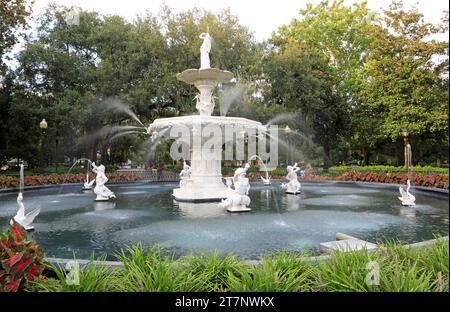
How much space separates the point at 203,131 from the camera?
43.2 feet

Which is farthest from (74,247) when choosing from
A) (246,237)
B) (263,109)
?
(263,109)

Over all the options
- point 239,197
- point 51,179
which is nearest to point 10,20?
point 51,179

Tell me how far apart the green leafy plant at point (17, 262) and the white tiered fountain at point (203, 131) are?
8.74 m

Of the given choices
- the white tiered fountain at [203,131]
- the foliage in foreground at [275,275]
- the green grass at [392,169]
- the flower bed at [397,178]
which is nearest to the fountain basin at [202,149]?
the white tiered fountain at [203,131]

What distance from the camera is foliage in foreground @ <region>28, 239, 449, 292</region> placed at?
3.58 meters

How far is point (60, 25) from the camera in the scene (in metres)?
30.3

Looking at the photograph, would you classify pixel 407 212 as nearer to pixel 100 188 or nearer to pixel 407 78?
pixel 100 188

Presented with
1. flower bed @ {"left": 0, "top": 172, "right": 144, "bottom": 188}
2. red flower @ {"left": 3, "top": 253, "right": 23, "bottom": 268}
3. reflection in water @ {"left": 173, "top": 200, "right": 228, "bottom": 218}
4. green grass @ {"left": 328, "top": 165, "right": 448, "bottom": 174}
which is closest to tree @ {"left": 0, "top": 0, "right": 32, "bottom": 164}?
flower bed @ {"left": 0, "top": 172, "right": 144, "bottom": 188}

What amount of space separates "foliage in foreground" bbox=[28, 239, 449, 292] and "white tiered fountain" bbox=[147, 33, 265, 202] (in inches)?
344

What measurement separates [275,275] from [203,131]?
984 centimetres

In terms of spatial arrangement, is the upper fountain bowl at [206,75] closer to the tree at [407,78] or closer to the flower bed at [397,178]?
the flower bed at [397,178]
